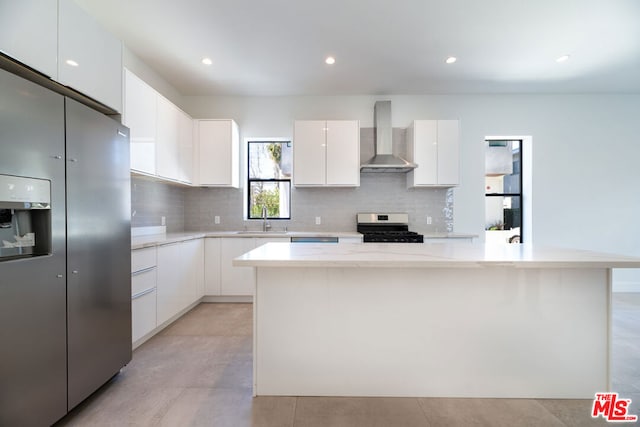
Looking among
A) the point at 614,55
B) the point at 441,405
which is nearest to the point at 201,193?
the point at 441,405

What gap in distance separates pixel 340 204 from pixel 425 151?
139 centimetres

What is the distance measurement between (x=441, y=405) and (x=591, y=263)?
1.14 m

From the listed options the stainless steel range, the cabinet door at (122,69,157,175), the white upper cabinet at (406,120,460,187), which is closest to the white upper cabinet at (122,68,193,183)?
the cabinet door at (122,69,157,175)

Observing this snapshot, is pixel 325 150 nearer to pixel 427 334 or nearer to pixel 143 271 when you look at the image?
pixel 143 271

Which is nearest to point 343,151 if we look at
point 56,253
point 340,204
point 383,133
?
point 383,133

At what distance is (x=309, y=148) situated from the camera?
12.0 feet

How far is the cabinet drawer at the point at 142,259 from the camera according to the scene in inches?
85.8

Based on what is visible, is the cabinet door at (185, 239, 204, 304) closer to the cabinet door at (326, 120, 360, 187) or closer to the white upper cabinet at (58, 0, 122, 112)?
the white upper cabinet at (58, 0, 122, 112)

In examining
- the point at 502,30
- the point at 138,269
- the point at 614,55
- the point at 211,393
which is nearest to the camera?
the point at 211,393

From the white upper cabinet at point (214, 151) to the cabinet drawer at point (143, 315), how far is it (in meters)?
1.72

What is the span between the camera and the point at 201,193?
4.03 meters

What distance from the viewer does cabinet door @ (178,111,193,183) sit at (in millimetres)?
3303

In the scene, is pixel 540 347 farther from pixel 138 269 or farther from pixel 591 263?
pixel 138 269

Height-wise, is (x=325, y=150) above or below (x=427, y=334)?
above
